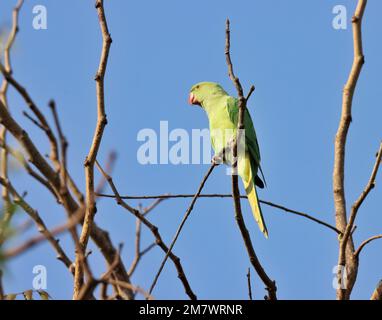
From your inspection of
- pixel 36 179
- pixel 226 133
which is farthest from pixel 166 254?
pixel 226 133

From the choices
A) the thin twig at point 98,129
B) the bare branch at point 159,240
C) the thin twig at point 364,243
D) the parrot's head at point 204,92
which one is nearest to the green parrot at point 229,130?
the parrot's head at point 204,92

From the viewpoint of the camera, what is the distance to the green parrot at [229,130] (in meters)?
4.86

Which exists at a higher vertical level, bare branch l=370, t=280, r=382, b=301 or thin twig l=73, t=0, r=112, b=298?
thin twig l=73, t=0, r=112, b=298

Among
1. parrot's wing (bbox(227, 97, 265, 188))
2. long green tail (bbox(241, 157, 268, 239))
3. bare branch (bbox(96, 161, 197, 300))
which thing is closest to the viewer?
bare branch (bbox(96, 161, 197, 300))

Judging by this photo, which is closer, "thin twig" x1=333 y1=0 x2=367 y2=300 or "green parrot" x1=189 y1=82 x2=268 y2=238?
"thin twig" x1=333 y1=0 x2=367 y2=300

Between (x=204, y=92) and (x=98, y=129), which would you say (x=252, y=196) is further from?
(x=98, y=129)

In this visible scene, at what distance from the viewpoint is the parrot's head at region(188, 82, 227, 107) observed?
20.8ft

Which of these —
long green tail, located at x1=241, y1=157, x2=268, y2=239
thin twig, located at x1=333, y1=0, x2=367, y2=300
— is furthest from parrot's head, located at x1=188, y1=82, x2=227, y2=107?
thin twig, located at x1=333, y1=0, x2=367, y2=300

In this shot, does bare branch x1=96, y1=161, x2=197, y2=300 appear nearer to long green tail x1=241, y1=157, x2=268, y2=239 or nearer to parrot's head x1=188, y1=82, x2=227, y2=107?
long green tail x1=241, y1=157, x2=268, y2=239

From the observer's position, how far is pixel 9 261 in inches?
50.0

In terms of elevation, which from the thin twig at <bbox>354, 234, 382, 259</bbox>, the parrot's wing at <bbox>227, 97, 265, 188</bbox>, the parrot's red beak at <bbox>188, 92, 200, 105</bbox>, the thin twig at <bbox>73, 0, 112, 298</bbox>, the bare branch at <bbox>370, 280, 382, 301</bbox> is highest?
the parrot's red beak at <bbox>188, 92, 200, 105</bbox>

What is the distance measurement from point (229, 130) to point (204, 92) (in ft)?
3.45
